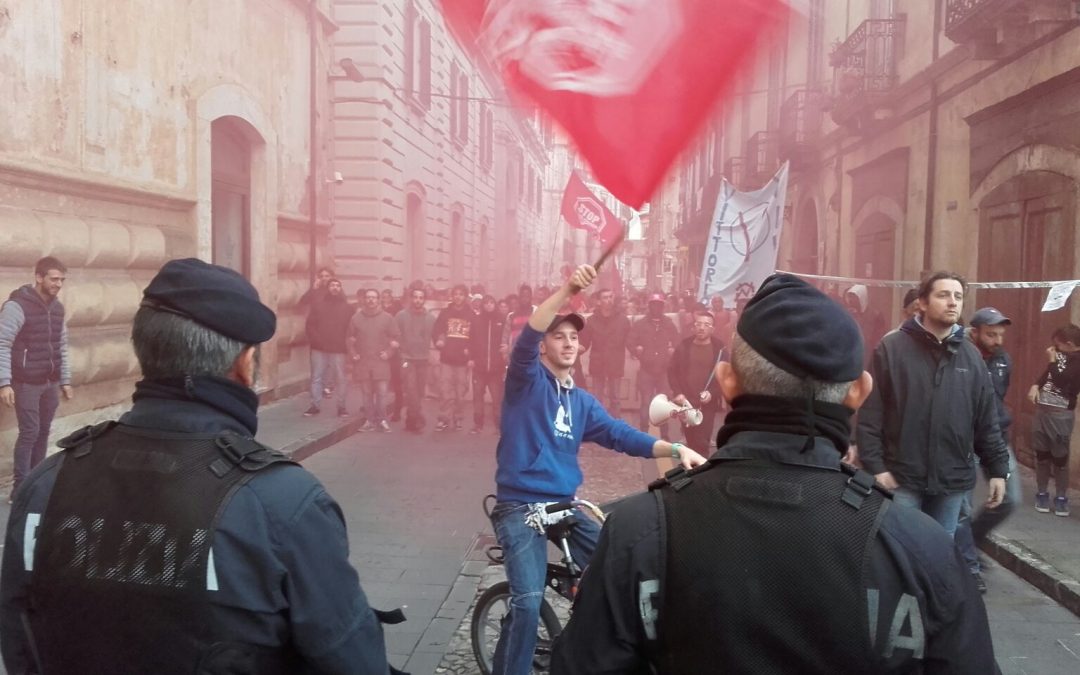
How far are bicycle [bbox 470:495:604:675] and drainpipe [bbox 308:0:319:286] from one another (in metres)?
11.8

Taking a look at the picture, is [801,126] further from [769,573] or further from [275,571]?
[275,571]

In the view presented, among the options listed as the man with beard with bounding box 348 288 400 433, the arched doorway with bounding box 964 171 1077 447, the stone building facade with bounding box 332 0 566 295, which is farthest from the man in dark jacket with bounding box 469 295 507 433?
the arched doorway with bounding box 964 171 1077 447

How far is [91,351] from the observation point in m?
9.01

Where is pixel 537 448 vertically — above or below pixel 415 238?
below

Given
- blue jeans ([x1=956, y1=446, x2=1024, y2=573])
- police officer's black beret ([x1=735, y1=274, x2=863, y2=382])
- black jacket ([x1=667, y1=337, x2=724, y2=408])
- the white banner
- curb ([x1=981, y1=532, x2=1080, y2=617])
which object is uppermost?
the white banner

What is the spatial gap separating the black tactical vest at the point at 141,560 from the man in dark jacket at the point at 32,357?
6.02m

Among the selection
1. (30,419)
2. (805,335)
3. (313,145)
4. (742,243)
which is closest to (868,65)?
(742,243)

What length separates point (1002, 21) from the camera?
9.78 m

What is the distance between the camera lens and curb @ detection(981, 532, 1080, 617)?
18.4ft

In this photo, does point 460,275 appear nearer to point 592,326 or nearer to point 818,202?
point 818,202

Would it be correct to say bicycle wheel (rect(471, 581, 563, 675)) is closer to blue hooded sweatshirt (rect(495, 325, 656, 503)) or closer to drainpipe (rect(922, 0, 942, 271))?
blue hooded sweatshirt (rect(495, 325, 656, 503))

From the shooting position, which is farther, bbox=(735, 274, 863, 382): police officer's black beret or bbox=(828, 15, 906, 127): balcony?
bbox=(828, 15, 906, 127): balcony

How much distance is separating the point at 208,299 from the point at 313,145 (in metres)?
14.0

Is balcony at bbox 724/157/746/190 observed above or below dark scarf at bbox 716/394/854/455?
above
